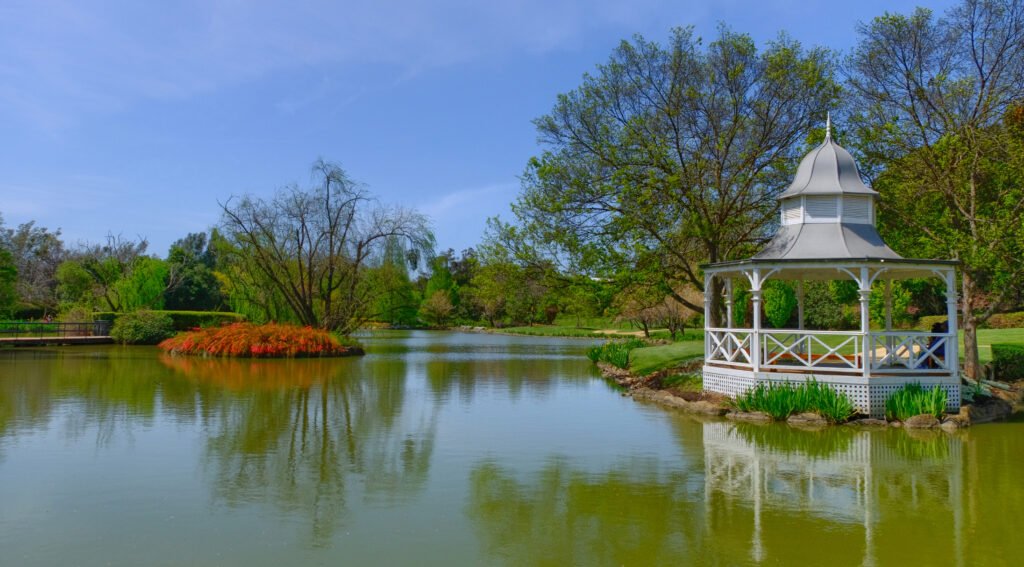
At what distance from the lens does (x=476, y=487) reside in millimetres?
8523

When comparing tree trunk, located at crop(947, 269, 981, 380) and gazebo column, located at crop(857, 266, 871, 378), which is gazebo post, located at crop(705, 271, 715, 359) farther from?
tree trunk, located at crop(947, 269, 981, 380)

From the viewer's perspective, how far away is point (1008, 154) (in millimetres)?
16812

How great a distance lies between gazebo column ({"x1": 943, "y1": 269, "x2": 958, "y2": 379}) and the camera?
13703mm

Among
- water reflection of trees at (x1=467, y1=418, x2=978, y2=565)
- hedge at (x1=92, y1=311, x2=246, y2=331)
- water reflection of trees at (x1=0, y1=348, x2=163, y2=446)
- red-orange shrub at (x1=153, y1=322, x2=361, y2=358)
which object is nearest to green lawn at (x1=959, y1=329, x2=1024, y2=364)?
water reflection of trees at (x1=467, y1=418, x2=978, y2=565)

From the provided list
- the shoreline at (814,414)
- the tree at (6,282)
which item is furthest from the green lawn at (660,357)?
the tree at (6,282)

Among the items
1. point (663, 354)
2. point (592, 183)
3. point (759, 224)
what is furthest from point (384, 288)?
point (759, 224)

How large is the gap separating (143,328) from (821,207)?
1200 inches

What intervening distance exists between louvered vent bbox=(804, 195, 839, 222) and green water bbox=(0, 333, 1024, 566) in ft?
16.2

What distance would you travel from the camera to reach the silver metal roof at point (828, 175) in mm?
15188

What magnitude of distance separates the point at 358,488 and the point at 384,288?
25.4 metres

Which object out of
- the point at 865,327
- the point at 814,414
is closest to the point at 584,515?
the point at 814,414

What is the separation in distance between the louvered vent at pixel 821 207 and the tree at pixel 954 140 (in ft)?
10.5

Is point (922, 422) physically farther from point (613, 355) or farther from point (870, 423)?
point (613, 355)

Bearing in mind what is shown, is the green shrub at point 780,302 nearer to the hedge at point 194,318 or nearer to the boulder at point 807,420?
the boulder at point 807,420
